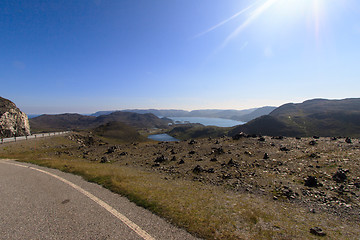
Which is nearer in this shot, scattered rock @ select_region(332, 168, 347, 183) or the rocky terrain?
the rocky terrain

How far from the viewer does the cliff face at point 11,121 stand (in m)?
63.6

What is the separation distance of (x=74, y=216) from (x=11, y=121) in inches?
3726

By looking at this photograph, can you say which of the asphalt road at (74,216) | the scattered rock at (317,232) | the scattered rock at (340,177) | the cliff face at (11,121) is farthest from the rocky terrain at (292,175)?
the cliff face at (11,121)

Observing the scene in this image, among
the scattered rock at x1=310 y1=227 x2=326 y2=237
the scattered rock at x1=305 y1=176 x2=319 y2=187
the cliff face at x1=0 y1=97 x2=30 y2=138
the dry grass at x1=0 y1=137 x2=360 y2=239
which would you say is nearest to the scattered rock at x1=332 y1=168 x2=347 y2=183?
the scattered rock at x1=305 y1=176 x2=319 y2=187

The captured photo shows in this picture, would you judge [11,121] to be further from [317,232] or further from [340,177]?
[340,177]

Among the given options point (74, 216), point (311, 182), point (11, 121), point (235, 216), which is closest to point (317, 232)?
point (235, 216)

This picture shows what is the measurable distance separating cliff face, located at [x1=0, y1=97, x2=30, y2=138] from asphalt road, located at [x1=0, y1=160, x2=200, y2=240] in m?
80.6

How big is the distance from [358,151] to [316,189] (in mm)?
14856

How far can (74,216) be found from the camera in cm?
761

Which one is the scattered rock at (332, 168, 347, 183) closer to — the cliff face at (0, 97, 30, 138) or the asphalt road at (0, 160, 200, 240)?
the asphalt road at (0, 160, 200, 240)

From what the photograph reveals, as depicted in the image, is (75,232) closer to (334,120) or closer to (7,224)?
(7,224)

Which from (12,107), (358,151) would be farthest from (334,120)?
(12,107)

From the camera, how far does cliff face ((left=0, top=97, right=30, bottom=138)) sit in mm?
63625

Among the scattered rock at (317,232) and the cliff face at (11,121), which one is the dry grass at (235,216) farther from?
the cliff face at (11,121)
